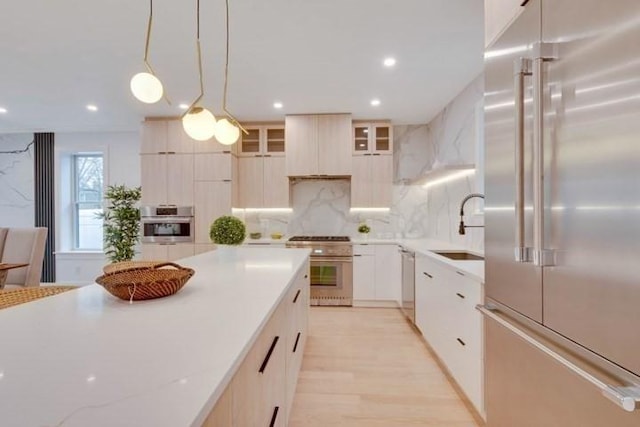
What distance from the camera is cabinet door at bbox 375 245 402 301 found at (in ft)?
13.4

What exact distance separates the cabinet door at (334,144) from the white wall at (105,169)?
3.17 metres

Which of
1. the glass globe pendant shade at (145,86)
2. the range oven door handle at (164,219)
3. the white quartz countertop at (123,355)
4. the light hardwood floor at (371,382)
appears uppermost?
the glass globe pendant shade at (145,86)

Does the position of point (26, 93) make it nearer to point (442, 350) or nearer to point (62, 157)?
point (62, 157)

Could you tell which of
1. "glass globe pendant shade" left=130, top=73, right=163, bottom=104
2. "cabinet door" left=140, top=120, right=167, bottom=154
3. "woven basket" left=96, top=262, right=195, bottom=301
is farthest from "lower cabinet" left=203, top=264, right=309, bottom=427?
"cabinet door" left=140, top=120, right=167, bottom=154

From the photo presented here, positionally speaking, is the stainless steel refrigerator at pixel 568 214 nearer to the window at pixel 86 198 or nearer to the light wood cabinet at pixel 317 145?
the light wood cabinet at pixel 317 145

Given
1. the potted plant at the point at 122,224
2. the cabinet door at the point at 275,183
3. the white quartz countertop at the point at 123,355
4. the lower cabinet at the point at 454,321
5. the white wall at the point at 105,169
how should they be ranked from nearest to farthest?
the white quartz countertop at the point at 123,355 < the lower cabinet at the point at 454,321 < the cabinet door at the point at 275,183 < the potted plant at the point at 122,224 < the white wall at the point at 105,169

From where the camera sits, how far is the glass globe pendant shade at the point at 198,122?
1867 millimetres

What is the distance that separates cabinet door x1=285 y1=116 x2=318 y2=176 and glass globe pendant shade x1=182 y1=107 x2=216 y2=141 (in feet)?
8.04

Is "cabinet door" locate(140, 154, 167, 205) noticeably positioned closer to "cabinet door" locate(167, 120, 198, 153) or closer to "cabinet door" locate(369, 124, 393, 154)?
"cabinet door" locate(167, 120, 198, 153)

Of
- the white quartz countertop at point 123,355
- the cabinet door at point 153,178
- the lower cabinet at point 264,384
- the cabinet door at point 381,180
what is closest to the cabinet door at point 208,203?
the cabinet door at point 153,178

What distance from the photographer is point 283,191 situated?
4.54 metres

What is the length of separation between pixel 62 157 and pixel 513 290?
6.61 m

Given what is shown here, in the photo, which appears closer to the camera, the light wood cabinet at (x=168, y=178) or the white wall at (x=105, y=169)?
the light wood cabinet at (x=168, y=178)

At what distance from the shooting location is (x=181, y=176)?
4375 millimetres
